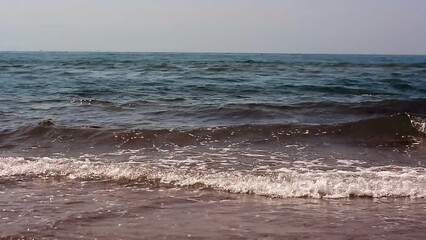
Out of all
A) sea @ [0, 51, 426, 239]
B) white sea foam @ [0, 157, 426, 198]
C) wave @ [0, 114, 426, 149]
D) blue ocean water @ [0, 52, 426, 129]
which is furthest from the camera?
blue ocean water @ [0, 52, 426, 129]

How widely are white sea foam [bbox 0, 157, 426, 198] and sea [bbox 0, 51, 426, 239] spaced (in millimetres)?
22

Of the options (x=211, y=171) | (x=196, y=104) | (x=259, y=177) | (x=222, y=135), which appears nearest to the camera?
(x=259, y=177)

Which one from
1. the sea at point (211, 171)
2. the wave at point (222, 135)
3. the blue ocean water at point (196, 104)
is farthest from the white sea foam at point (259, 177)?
the blue ocean water at point (196, 104)

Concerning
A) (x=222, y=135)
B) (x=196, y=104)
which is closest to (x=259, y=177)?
(x=222, y=135)

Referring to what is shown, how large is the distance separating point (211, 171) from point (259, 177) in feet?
3.08

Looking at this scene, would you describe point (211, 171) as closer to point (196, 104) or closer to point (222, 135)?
point (222, 135)

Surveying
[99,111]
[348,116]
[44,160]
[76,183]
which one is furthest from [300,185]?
[99,111]

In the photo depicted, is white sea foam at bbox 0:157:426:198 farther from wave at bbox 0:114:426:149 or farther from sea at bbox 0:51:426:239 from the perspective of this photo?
wave at bbox 0:114:426:149

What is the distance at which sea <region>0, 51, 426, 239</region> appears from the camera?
5715mm

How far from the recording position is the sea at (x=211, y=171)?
18.7ft

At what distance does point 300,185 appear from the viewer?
738 cm

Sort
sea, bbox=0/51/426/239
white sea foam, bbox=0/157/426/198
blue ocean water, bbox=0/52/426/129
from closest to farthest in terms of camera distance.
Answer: sea, bbox=0/51/426/239 → white sea foam, bbox=0/157/426/198 → blue ocean water, bbox=0/52/426/129

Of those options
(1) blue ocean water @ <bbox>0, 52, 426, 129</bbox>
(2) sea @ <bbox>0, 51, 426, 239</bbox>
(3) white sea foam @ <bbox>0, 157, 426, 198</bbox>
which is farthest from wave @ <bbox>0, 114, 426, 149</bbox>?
(3) white sea foam @ <bbox>0, 157, 426, 198</bbox>

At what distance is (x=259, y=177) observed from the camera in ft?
25.9
